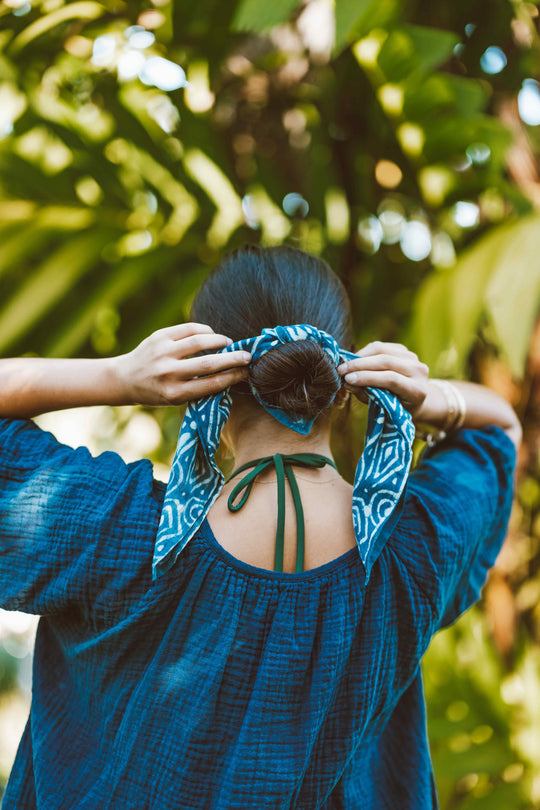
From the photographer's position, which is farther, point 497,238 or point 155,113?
point 155,113

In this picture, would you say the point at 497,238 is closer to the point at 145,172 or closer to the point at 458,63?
the point at 458,63

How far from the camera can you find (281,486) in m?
0.71

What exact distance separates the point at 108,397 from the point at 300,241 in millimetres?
976

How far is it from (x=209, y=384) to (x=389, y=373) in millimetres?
202

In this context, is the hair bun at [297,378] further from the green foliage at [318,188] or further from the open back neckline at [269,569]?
the green foliage at [318,188]

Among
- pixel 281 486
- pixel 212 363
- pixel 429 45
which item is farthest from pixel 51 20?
pixel 281 486

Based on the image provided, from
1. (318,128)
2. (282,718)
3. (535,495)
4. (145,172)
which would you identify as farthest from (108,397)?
(535,495)

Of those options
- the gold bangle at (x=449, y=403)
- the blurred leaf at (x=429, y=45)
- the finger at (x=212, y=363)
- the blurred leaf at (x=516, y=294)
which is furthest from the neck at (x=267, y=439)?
the blurred leaf at (x=429, y=45)

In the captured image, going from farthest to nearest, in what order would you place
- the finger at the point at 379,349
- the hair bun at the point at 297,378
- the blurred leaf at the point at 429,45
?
the blurred leaf at the point at 429,45, the finger at the point at 379,349, the hair bun at the point at 297,378

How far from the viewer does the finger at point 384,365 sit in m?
0.73

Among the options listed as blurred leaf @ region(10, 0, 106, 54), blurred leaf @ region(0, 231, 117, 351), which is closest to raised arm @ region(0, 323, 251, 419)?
blurred leaf @ region(0, 231, 117, 351)

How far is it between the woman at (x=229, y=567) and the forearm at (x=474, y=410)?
0.12 meters

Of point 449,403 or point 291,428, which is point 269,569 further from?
point 449,403

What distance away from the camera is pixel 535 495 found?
1650 millimetres
